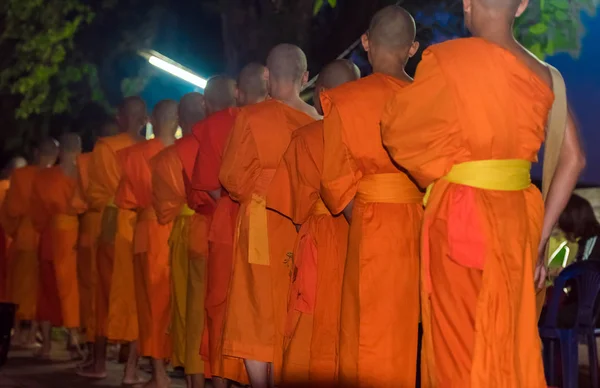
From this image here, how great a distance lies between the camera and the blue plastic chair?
17.8ft

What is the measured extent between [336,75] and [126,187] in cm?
261

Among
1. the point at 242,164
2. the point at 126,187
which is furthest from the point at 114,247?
the point at 242,164

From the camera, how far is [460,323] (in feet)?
11.8

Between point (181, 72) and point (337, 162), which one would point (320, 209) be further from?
point (181, 72)

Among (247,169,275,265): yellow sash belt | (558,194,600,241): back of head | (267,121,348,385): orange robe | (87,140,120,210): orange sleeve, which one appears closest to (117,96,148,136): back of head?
(87,140,120,210): orange sleeve

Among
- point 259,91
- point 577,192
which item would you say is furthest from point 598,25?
point 259,91

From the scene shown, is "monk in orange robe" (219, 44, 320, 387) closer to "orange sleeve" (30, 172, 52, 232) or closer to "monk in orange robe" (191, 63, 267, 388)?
"monk in orange robe" (191, 63, 267, 388)

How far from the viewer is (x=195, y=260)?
20.7ft

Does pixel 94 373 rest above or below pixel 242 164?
below

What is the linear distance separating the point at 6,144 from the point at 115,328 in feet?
25.7

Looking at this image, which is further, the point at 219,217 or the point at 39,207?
the point at 39,207

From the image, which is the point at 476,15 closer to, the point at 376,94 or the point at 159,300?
the point at 376,94

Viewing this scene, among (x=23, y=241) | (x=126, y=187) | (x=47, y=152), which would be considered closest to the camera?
(x=126, y=187)

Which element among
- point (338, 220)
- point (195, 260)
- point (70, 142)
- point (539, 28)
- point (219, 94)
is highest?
point (539, 28)
